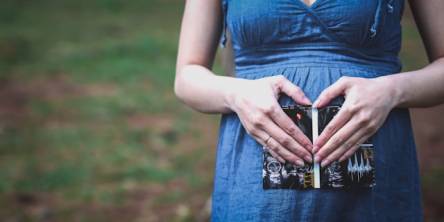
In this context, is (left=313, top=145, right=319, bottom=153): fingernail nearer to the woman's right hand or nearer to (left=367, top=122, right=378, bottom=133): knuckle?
the woman's right hand

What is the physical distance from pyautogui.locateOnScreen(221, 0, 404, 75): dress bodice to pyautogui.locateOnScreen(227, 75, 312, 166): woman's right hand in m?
0.11

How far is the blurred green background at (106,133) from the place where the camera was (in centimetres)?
402

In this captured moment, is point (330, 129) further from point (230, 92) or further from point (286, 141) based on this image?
point (230, 92)

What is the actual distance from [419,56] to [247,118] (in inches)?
256

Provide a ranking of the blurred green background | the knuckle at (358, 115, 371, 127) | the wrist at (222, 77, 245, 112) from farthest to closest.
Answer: the blurred green background < the wrist at (222, 77, 245, 112) < the knuckle at (358, 115, 371, 127)

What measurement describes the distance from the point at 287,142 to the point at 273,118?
0.23 ft

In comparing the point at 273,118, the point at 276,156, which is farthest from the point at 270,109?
the point at 276,156

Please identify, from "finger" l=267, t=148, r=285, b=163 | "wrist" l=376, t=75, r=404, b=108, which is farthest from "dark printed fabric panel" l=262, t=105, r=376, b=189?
"wrist" l=376, t=75, r=404, b=108

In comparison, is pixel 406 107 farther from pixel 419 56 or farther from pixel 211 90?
pixel 419 56

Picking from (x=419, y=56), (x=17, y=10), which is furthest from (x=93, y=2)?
(x=419, y=56)

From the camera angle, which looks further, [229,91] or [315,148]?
[229,91]

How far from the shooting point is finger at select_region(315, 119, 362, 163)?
1.29m

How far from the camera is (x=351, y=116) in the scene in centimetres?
130

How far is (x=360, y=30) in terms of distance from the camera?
1.37 m
